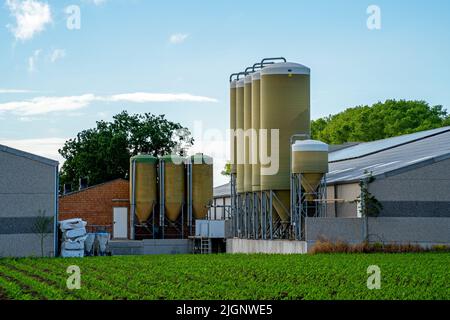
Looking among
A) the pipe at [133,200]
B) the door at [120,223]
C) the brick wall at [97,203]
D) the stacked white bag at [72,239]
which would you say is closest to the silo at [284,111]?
the stacked white bag at [72,239]

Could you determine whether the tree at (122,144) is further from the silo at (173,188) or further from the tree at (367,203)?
the tree at (367,203)

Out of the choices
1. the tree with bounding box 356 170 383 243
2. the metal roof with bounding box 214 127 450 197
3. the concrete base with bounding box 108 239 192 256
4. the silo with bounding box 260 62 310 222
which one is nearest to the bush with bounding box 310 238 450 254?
the tree with bounding box 356 170 383 243

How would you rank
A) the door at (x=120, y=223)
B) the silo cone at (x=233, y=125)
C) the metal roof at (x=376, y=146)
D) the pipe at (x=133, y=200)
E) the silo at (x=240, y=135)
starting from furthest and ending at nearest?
the door at (x=120, y=223) → the pipe at (x=133, y=200) → the metal roof at (x=376, y=146) → the silo cone at (x=233, y=125) → the silo at (x=240, y=135)

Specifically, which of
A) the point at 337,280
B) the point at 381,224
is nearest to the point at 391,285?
the point at 337,280

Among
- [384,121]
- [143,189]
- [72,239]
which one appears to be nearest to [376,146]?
[143,189]

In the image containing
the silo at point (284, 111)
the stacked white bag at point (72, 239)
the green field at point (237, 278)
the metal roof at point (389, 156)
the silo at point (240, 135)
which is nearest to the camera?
the green field at point (237, 278)

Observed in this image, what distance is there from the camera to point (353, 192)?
4378 cm

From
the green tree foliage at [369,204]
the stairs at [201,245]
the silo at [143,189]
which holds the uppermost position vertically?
the silo at [143,189]

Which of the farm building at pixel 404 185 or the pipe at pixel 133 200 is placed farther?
the pipe at pixel 133 200

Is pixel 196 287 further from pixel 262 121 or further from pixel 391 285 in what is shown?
pixel 262 121

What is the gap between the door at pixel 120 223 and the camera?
6016cm

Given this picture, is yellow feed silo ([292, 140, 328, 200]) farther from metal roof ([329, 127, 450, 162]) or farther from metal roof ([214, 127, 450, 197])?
metal roof ([329, 127, 450, 162])

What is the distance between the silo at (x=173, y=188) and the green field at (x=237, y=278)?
71.7 feet

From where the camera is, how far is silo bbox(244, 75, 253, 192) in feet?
165
